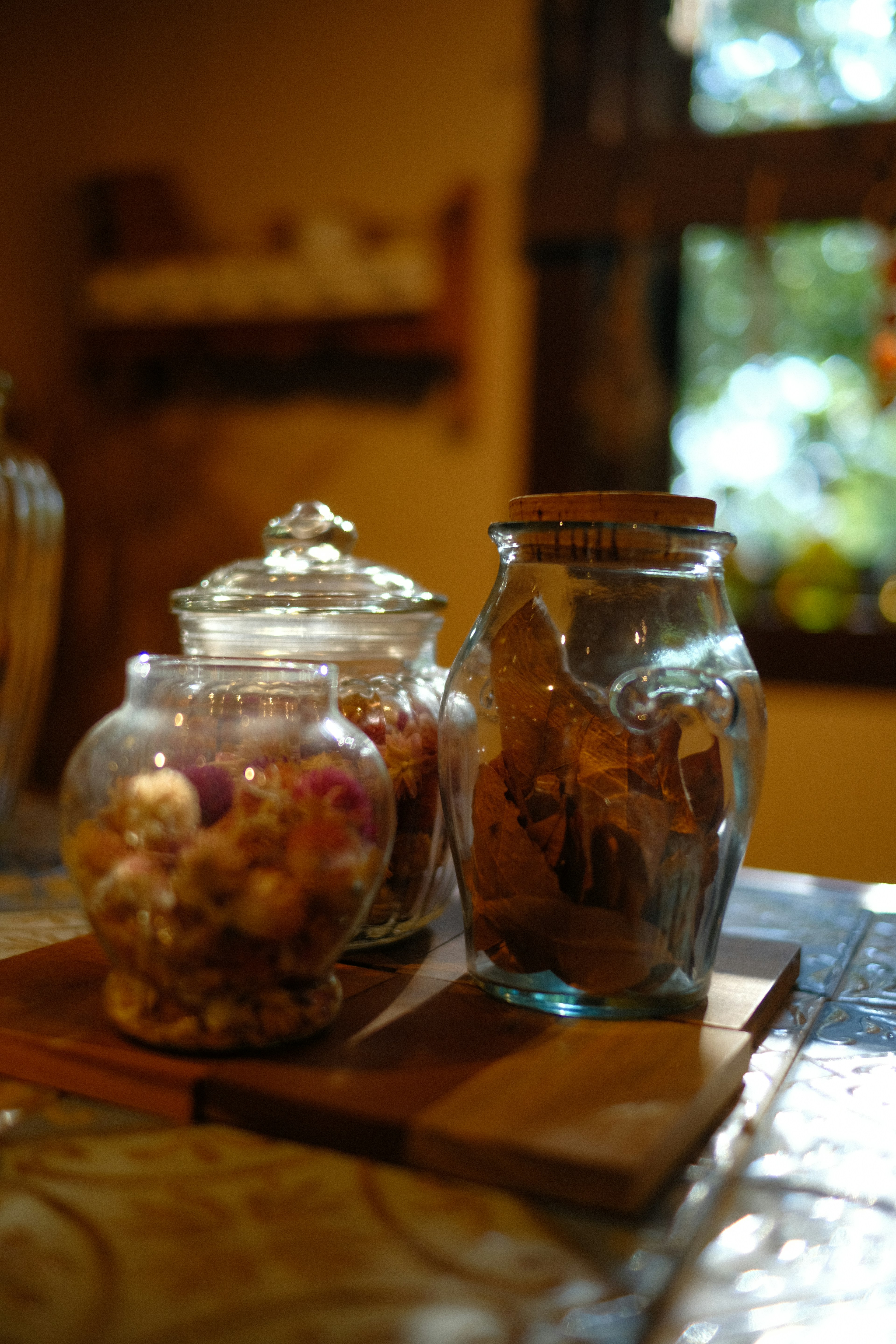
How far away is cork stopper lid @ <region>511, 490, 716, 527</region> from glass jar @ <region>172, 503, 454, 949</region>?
12cm

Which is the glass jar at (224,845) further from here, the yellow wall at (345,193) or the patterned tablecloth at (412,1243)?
the yellow wall at (345,193)

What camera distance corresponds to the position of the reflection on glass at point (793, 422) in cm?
204

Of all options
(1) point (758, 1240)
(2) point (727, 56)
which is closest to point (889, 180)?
(2) point (727, 56)

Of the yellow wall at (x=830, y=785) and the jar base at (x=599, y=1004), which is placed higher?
the jar base at (x=599, y=1004)

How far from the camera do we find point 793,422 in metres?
2.11

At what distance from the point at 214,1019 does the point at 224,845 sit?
76 mm

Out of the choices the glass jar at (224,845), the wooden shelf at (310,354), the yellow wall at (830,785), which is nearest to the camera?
the glass jar at (224,845)

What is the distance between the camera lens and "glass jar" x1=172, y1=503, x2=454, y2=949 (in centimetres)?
65

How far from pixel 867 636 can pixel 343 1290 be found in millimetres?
1788

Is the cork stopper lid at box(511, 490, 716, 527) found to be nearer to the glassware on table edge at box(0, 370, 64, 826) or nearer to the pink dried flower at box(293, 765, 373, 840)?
the pink dried flower at box(293, 765, 373, 840)

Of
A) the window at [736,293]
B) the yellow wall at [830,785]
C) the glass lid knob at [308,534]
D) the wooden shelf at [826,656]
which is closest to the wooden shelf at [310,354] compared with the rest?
the window at [736,293]

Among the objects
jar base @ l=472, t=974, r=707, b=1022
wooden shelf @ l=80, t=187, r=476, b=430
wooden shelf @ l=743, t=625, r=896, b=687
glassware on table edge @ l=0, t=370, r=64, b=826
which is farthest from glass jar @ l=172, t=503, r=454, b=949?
wooden shelf @ l=80, t=187, r=476, b=430

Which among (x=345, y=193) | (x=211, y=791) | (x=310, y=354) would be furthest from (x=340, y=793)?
(x=345, y=193)

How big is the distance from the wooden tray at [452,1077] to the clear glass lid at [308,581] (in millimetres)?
201
